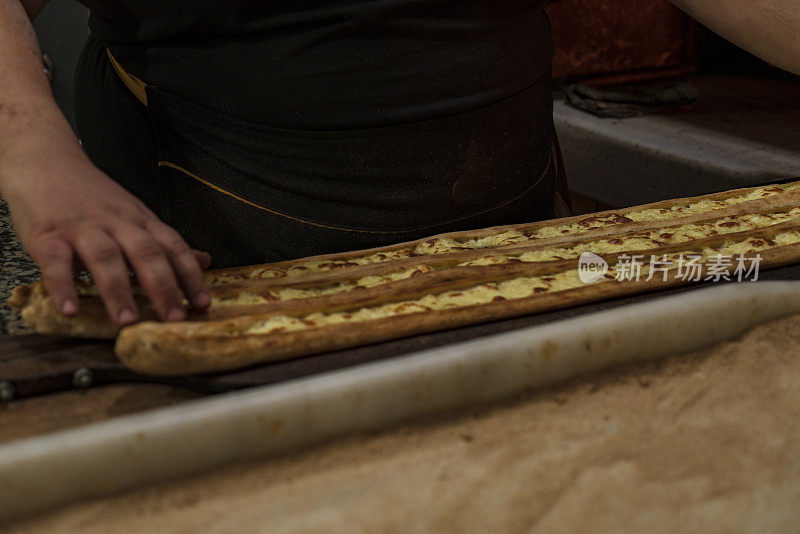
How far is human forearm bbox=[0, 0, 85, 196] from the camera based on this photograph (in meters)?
0.86

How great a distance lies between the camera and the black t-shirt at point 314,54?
1.10 m

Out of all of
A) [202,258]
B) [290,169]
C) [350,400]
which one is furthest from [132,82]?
[350,400]

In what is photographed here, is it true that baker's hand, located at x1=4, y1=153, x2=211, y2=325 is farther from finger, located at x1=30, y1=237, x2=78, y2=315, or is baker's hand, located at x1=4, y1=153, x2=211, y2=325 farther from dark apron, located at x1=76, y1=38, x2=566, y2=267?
dark apron, located at x1=76, y1=38, x2=566, y2=267

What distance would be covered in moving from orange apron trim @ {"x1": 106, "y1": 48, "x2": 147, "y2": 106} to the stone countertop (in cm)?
35

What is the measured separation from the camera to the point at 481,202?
4.41 ft

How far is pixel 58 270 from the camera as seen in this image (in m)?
0.77

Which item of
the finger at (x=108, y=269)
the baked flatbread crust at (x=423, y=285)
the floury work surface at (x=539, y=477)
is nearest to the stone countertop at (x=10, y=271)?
the baked flatbread crust at (x=423, y=285)

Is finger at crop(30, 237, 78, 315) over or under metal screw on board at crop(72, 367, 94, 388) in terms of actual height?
over

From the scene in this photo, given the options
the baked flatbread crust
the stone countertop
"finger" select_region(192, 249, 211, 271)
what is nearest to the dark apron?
the baked flatbread crust

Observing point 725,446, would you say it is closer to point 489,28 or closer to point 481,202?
point 481,202

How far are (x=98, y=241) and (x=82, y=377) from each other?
18cm

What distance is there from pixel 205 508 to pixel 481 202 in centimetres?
83

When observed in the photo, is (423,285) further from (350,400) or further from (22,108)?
(22,108)

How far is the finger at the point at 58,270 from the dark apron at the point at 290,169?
49cm
